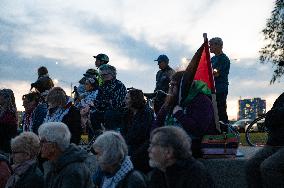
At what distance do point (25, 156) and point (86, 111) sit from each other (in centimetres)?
290

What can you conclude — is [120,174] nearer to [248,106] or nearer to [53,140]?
[53,140]

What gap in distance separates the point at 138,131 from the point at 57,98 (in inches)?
66.9

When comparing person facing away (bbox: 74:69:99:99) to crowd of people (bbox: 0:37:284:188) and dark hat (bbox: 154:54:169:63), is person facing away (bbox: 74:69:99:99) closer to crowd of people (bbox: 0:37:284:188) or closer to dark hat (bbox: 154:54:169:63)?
crowd of people (bbox: 0:37:284:188)

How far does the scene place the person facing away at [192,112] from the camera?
6723 mm

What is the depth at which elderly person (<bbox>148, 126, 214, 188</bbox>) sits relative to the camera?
509 centimetres

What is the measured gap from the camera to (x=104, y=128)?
9.16m

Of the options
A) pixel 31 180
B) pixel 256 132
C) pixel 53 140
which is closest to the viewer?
pixel 53 140

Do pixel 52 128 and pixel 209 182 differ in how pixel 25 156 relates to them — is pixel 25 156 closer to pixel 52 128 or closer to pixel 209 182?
pixel 52 128

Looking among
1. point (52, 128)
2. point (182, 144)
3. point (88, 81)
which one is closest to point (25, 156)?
point (52, 128)

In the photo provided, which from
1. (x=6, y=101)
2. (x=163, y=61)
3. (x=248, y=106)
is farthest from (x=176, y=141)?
(x=248, y=106)

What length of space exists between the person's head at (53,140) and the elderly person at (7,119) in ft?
8.13

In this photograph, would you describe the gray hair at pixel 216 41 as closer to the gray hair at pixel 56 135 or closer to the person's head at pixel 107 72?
the person's head at pixel 107 72

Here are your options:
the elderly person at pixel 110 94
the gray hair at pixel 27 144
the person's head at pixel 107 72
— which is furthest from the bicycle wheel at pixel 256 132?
the gray hair at pixel 27 144

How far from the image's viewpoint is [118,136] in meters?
5.96
